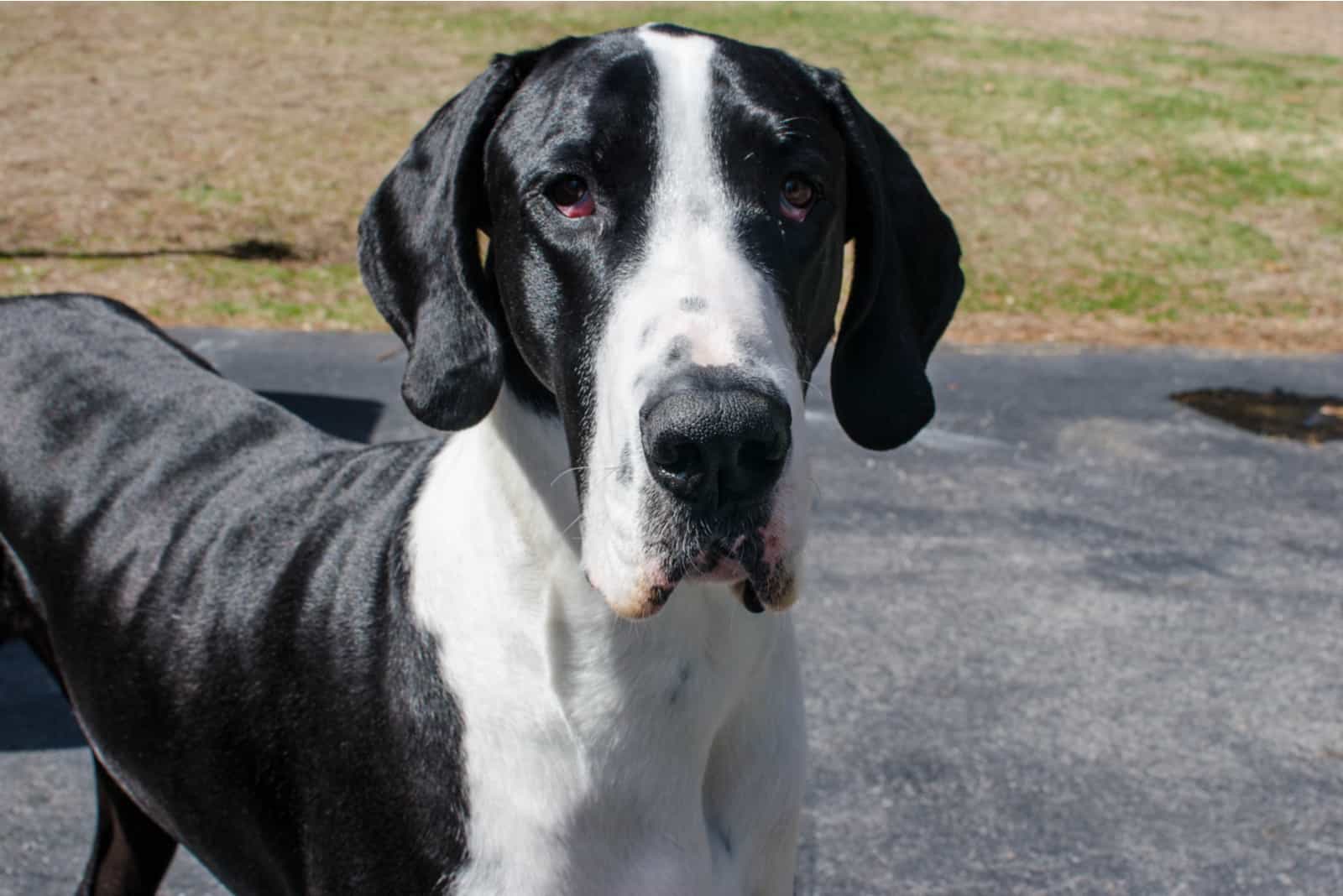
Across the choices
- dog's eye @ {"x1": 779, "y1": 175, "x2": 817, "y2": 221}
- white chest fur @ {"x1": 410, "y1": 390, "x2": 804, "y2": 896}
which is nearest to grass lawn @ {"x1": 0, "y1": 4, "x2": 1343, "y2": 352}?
white chest fur @ {"x1": 410, "y1": 390, "x2": 804, "y2": 896}

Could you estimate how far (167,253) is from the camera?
10227 mm

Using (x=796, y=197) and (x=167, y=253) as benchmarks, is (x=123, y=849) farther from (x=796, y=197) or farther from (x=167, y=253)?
(x=167, y=253)

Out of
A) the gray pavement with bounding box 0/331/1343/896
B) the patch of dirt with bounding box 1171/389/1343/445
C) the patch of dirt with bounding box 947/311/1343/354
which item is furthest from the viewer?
the patch of dirt with bounding box 947/311/1343/354

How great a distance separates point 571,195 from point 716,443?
57 centimetres

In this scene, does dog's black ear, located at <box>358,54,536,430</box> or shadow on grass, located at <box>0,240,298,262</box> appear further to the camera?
shadow on grass, located at <box>0,240,298,262</box>

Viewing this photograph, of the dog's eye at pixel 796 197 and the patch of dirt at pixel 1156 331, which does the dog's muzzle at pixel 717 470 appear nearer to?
the dog's eye at pixel 796 197

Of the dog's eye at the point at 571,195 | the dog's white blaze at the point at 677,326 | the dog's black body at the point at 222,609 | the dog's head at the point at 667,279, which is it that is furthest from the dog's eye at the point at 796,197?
the dog's black body at the point at 222,609

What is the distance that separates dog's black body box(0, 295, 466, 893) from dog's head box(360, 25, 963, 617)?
43 centimetres

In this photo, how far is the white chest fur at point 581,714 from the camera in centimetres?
232

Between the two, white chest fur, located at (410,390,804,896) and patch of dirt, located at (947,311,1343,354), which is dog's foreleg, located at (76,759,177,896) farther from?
patch of dirt, located at (947,311,1343,354)

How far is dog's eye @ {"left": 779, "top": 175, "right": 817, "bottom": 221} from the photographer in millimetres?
2301

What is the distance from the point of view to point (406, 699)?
2.44 m

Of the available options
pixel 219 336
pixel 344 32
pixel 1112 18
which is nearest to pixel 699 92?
pixel 219 336

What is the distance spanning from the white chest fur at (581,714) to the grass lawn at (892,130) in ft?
21.7
